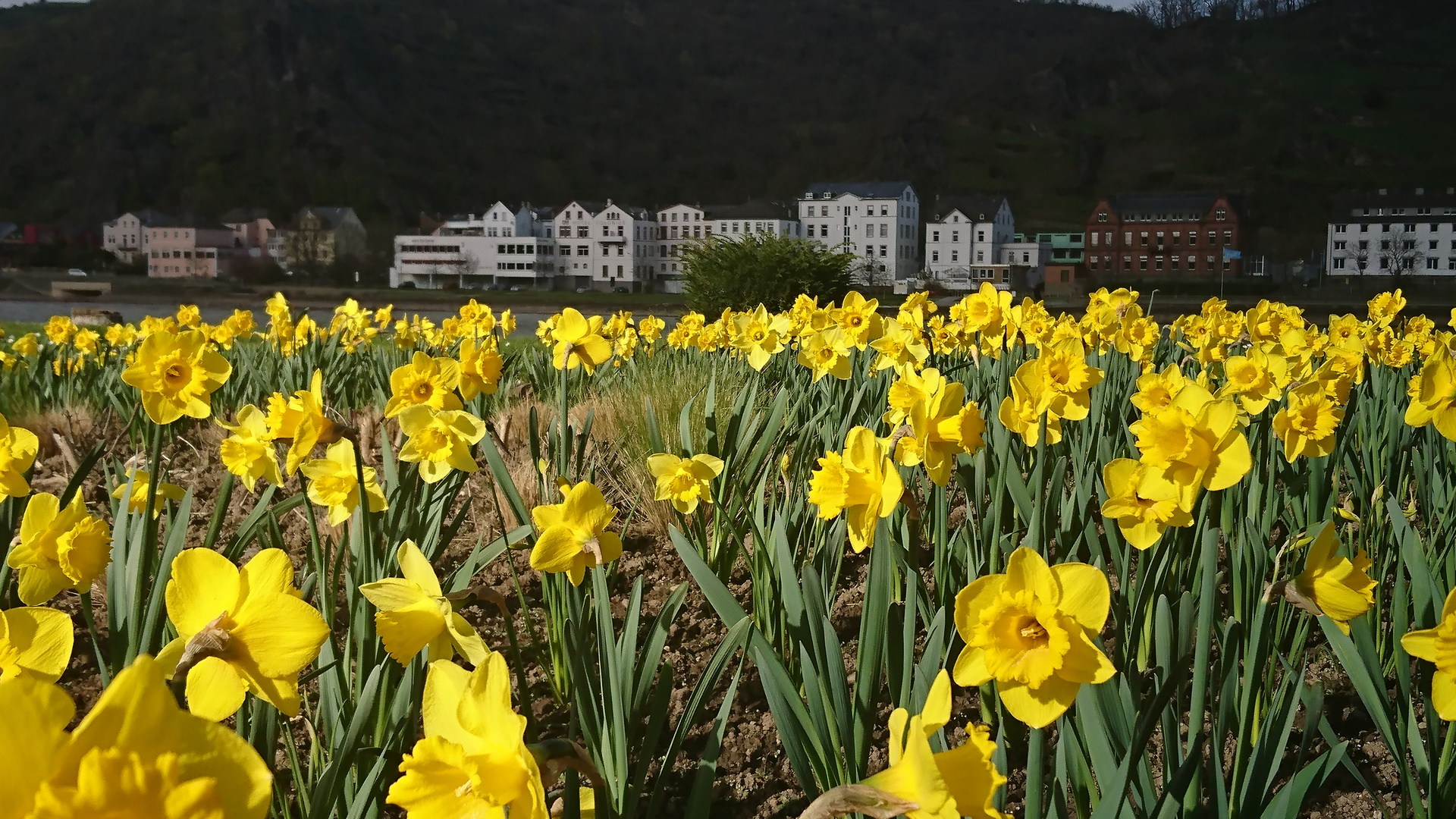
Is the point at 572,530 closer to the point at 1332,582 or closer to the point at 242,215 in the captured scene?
the point at 1332,582

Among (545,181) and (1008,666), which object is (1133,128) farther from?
(1008,666)

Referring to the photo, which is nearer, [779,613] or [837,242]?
→ [779,613]

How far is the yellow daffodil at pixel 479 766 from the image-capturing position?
24.7 inches

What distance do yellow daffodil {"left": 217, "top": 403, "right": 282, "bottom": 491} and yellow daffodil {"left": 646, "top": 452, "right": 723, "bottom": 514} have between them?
0.65m

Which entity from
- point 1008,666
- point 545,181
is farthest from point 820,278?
point 545,181

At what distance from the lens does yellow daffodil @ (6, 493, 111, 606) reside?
124cm

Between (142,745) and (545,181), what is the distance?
131193 mm

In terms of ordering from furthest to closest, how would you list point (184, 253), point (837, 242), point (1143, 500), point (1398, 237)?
point (184, 253) → point (837, 242) → point (1398, 237) → point (1143, 500)

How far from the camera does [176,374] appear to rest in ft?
5.41

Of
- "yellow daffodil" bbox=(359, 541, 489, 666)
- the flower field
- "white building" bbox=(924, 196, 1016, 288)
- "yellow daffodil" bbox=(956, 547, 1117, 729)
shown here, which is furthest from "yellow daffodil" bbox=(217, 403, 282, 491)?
"white building" bbox=(924, 196, 1016, 288)

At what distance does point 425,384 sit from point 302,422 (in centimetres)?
31

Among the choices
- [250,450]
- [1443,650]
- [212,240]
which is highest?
[212,240]

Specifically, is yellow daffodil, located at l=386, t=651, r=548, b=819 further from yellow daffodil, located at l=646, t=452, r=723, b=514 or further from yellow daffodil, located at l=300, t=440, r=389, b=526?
yellow daffodil, located at l=646, t=452, r=723, b=514

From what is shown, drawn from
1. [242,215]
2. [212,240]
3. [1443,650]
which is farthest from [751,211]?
[1443,650]
